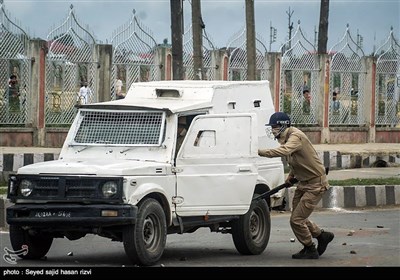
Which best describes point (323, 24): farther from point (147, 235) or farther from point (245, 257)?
point (147, 235)

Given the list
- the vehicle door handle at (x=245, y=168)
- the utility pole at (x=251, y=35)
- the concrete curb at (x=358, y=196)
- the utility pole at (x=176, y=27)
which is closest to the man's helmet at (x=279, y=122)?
the vehicle door handle at (x=245, y=168)

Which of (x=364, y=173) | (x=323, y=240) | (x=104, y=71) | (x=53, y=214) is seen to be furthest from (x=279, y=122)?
(x=104, y=71)

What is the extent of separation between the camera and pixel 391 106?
35.6 meters

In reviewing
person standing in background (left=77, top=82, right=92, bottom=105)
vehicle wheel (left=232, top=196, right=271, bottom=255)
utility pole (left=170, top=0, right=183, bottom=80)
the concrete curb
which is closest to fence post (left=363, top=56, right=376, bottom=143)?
utility pole (left=170, top=0, right=183, bottom=80)

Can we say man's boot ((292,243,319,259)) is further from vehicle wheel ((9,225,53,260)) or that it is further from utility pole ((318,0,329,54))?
utility pole ((318,0,329,54))

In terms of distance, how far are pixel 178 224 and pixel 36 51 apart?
16426 mm

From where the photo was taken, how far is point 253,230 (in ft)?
41.5

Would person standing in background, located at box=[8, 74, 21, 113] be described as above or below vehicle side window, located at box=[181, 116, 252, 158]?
above

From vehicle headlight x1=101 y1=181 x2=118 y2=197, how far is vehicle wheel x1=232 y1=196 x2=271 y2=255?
211 centimetres

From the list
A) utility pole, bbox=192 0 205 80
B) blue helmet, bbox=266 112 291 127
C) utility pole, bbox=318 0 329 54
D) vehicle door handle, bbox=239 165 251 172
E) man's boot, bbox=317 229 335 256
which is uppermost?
Result: utility pole, bbox=318 0 329 54

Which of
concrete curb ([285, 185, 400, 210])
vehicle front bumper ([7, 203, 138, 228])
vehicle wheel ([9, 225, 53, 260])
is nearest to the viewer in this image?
vehicle front bumper ([7, 203, 138, 228])

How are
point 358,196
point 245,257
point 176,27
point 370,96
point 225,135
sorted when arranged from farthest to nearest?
point 370,96 < point 176,27 < point 358,196 < point 245,257 < point 225,135

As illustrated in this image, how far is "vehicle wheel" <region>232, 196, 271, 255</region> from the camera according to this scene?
40.3 ft

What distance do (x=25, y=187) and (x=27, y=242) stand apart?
0.66 metres
